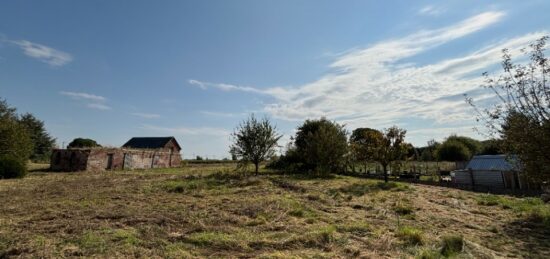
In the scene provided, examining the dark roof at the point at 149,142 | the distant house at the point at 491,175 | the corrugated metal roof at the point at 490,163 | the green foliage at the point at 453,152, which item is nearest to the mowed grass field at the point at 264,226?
the distant house at the point at 491,175

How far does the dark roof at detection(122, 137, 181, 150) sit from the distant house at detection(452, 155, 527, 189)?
39.1 metres

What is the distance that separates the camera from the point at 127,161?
107 feet

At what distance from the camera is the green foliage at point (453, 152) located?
138 ft

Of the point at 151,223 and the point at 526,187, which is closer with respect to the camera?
the point at 151,223

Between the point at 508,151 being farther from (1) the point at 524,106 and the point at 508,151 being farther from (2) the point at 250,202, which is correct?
(2) the point at 250,202

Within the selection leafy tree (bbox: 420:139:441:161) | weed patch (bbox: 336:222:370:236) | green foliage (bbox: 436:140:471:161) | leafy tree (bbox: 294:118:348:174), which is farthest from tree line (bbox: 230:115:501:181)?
leafy tree (bbox: 420:139:441:161)

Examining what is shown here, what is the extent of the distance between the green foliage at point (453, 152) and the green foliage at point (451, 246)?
4083 cm

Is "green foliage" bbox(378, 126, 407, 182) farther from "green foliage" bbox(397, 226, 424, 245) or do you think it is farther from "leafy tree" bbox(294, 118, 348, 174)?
"green foliage" bbox(397, 226, 424, 245)

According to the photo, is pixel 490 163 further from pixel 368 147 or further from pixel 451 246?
pixel 451 246

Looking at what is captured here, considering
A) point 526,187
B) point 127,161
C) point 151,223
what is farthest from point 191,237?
point 127,161

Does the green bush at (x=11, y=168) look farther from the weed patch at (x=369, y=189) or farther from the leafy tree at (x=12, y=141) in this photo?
the weed patch at (x=369, y=189)

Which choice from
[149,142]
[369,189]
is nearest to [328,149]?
[369,189]

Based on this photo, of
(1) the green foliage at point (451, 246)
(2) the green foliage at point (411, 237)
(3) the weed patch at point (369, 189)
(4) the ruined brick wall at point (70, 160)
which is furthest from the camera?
(4) the ruined brick wall at point (70, 160)

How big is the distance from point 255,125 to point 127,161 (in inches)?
673
